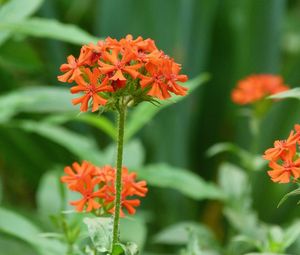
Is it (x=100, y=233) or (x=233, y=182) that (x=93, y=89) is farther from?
(x=233, y=182)

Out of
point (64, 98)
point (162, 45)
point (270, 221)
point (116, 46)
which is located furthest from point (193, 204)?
point (116, 46)

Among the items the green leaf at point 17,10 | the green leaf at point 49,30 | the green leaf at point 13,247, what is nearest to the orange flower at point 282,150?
the green leaf at point 49,30

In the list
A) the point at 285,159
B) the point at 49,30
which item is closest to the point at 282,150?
the point at 285,159

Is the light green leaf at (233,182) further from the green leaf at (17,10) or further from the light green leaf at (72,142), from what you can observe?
the green leaf at (17,10)

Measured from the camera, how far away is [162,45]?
2986 millimetres

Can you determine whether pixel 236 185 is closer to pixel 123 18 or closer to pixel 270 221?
pixel 270 221

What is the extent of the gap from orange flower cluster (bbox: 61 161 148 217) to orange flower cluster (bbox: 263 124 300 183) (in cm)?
23

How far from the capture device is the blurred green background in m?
2.83

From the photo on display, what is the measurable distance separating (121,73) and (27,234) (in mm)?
743

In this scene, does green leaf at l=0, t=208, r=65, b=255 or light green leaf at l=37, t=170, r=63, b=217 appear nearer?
green leaf at l=0, t=208, r=65, b=255

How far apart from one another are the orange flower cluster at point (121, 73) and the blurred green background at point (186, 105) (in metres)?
1.41

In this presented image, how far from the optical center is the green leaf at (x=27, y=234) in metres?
1.62

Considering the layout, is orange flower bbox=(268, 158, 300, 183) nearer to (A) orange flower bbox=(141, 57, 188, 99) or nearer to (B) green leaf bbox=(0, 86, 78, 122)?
(A) orange flower bbox=(141, 57, 188, 99)

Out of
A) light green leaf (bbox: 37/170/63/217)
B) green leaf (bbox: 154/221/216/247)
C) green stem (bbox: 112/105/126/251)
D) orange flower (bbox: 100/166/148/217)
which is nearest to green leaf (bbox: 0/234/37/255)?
light green leaf (bbox: 37/170/63/217)
